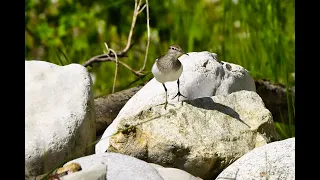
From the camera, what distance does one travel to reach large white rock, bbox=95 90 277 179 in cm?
308

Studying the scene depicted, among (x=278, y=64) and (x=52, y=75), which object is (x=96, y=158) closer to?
(x=52, y=75)

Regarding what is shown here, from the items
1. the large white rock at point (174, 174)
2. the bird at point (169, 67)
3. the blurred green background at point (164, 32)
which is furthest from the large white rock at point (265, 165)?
the blurred green background at point (164, 32)

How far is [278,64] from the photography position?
4715 millimetres

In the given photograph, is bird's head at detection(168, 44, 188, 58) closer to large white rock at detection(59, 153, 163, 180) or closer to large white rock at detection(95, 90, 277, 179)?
large white rock at detection(95, 90, 277, 179)

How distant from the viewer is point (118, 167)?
9.09ft

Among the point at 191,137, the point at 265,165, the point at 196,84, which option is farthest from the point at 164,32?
the point at 265,165

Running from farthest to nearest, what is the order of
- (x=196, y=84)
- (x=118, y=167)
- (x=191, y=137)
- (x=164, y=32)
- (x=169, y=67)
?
(x=164, y=32)
(x=196, y=84)
(x=169, y=67)
(x=191, y=137)
(x=118, y=167)

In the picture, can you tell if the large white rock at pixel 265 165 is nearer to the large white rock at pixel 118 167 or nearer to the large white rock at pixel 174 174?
the large white rock at pixel 174 174

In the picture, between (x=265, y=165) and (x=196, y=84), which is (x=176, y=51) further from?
(x=265, y=165)

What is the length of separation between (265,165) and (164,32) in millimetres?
2702

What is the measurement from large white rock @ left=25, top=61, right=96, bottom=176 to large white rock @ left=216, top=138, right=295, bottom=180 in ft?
2.32

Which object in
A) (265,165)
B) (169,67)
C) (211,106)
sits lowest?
(265,165)
